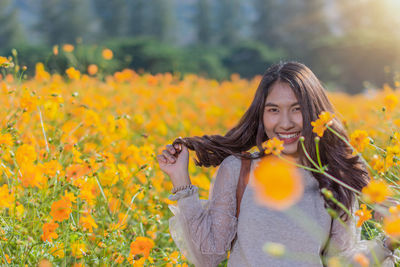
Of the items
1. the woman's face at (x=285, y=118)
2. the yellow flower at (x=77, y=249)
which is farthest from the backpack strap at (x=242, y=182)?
the yellow flower at (x=77, y=249)

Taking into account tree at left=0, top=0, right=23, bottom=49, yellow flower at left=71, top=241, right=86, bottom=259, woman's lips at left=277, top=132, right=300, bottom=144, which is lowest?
tree at left=0, top=0, right=23, bottom=49

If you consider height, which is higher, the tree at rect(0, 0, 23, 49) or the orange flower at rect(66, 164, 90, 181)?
the orange flower at rect(66, 164, 90, 181)

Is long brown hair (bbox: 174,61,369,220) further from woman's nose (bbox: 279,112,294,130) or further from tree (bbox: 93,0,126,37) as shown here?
tree (bbox: 93,0,126,37)

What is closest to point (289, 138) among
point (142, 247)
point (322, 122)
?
point (322, 122)

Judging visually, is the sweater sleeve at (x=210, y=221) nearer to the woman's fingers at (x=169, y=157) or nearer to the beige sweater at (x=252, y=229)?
the beige sweater at (x=252, y=229)

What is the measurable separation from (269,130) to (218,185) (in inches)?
11.2

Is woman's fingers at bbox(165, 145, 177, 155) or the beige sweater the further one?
woman's fingers at bbox(165, 145, 177, 155)

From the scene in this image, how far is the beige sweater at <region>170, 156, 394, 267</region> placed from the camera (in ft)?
5.28

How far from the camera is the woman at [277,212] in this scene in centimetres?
162

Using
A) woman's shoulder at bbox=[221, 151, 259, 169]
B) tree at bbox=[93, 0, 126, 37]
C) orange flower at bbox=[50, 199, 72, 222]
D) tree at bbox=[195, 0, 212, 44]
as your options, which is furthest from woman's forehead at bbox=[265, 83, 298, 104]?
tree at bbox=[195, 0, 212, 44]

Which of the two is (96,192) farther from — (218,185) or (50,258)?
(218,185)

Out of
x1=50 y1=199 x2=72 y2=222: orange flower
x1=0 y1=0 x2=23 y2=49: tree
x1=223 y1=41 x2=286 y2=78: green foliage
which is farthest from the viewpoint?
x1=0 y1=0 x2=23 y2=49: tree

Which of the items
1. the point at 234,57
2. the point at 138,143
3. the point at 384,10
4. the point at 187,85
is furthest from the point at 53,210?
the point at 384,10

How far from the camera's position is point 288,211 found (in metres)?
1.62
